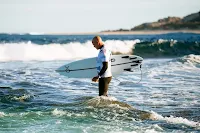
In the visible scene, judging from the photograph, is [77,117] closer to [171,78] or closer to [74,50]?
[171,78]

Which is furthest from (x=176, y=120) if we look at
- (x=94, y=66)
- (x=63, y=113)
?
(x=94, y=66)

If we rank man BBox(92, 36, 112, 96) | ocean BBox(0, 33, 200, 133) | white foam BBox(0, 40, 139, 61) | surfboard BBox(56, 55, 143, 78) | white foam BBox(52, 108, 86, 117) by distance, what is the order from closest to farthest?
ocean BBox(0, 33, 200, 133) < white foam BBox(52, 108, 86, 117) < man BBox(92, 36, 112, 96) < surfboard BBox(56, 55, 143, 78) < white foam BBox(0, 40, 139, 61)

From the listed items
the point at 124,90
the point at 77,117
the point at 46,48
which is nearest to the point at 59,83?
the point at 124,90

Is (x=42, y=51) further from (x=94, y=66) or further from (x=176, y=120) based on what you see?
(x=176, y=120)

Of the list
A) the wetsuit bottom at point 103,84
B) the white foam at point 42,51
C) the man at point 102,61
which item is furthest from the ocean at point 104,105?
the white foam at point 42,51

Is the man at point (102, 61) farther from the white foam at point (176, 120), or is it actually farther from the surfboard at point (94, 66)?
the surfboard at point (94, 66)

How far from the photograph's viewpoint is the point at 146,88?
13.5m

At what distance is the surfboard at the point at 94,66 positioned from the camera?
1270 cm

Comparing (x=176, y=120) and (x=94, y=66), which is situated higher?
(x=94, y=66)

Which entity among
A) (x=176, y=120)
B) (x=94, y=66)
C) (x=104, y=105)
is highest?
(x=94, y=66)

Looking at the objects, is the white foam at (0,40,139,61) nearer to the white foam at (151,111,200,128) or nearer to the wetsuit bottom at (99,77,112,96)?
the wetsuit bottom at (99,77,112,96)

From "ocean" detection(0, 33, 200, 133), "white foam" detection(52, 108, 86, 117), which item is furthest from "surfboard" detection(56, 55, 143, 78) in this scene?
"white foam" detection(52, 108, 86, 117)

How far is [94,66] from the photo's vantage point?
12984 mm

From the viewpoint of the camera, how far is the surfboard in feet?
41.7
